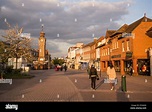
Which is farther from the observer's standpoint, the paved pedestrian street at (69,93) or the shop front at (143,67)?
the shop front at (143,67)

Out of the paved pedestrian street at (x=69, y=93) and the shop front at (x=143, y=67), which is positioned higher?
the shop front at (x=143, y=67)

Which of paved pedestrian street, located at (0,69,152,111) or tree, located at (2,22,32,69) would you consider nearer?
paved pedestrian street, located at (0,69,152,111)

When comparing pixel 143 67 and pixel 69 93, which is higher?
pixel 143 67

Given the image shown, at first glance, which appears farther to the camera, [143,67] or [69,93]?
[143,67]

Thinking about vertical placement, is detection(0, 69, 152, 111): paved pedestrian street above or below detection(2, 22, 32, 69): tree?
below

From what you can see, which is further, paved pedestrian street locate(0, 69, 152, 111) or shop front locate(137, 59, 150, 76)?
shop front locate(137, 59, 150, 76)

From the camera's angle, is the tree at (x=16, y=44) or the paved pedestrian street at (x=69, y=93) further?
the tree at (x=16, y=44)

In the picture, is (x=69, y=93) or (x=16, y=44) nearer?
(x=69, y=93)

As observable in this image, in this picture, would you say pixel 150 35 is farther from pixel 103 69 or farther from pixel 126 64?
pixel 103 69

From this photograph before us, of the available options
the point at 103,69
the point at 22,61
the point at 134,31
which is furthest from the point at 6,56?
the point at 103,69

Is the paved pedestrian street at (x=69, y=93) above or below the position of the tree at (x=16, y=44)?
below

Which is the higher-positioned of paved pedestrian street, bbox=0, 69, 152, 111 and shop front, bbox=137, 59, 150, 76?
shop front, bbox=137, 59, 150, 76

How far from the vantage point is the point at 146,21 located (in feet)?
106

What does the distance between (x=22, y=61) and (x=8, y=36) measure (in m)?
4.96
